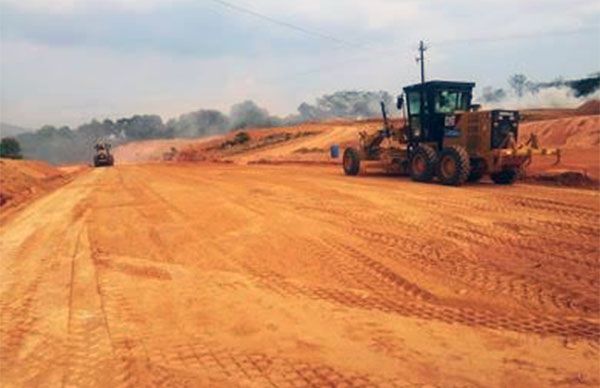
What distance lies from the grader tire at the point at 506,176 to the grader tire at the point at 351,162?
207 inches

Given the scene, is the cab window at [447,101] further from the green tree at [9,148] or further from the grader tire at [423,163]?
the green tree at [9,148]

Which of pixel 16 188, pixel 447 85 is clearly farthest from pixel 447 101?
pixel 16 188

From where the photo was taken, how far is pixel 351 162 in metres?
22.5

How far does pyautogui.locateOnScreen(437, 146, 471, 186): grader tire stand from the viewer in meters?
17.1

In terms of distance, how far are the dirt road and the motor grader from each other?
400 centimetres

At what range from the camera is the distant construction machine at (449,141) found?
17312 mm

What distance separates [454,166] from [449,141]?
1.65m

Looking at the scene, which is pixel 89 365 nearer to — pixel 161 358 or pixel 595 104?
pixel 161 358

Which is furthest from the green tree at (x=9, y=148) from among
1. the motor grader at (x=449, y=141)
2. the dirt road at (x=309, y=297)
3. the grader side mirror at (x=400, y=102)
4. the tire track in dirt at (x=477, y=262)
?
the tire track in dirt at (x=477, y=262)

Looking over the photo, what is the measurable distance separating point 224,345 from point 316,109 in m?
118

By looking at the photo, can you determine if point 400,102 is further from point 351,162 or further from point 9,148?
point 9,148

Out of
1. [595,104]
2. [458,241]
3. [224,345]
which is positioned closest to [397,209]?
[458,241]

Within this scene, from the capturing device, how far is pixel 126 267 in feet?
29.1

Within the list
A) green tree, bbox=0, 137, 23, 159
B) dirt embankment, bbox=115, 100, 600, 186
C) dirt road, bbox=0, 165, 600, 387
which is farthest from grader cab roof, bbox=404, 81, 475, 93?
green tree, bbox=0, 137, 23, 159
